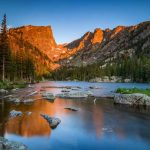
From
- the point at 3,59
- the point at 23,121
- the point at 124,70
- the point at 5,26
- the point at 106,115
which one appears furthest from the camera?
the point at 124,70

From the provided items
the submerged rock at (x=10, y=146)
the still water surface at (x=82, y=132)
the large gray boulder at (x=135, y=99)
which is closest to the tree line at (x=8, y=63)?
the large gray boulder at (x=135, y=99)

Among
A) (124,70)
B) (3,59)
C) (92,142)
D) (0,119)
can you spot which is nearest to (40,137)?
(92,142)

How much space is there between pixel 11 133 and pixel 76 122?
7.35m

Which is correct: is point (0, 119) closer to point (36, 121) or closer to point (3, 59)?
point (36, 121)

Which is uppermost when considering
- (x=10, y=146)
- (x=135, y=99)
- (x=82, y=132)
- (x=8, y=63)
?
(x=8, y=63)

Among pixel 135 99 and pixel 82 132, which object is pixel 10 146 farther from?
pixel 135 99

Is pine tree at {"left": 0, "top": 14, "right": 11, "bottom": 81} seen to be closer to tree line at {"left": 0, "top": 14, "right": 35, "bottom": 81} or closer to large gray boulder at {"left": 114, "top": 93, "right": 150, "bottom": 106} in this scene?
tree line at {"left": 0, "top": 14, "right": 35, "bottom": 81}

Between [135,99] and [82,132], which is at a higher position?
[135,99]

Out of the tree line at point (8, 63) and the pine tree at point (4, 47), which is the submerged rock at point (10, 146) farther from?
the pine tree at point (4, 47)

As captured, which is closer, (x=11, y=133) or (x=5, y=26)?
(x=11, y=133)

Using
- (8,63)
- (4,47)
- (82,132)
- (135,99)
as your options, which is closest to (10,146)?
(82,132)

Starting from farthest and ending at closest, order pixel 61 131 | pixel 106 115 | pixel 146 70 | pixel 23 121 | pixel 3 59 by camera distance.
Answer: pixel 146 70, pixel 3 59, pixel 106 115, pixel 23 121, pixel 61 131

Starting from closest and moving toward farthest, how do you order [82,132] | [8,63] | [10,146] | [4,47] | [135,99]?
[10,146] → [82,132] → [135,99] → [4,47] → [8,63]

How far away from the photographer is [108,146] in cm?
1653
